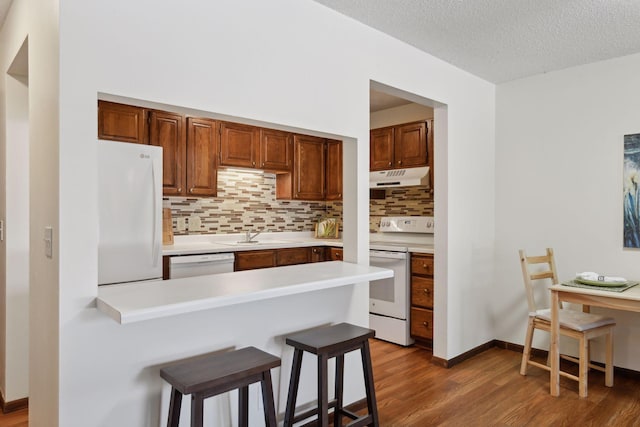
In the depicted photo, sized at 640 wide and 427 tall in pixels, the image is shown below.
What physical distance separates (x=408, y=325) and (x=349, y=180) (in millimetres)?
1837

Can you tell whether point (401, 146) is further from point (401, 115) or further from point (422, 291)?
point (422, 291)

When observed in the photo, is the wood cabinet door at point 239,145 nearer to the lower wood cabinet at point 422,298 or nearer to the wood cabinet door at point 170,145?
the wood cabinet door at point 170,145

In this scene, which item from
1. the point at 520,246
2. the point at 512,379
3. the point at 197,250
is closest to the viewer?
the point at 512,379

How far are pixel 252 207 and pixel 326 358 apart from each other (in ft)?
9.28

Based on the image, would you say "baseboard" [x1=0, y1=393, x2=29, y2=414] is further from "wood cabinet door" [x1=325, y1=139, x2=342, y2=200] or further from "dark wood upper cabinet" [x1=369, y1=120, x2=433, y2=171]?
"dark wood upper cabinet" [x1=369, y1=120, x2=433, y2=171]

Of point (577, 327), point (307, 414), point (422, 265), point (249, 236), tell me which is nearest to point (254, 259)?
point (249, 236)

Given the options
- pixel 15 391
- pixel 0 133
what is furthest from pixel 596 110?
pixel 15 391

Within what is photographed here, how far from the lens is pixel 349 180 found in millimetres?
2650

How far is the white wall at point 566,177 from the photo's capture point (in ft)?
10.6

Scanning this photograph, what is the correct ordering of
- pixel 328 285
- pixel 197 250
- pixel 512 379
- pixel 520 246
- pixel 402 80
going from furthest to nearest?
pixel 520 246
pixel 197 250
pixel 512 379
pixel 402 80
pixel 328 285

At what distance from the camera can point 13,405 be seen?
8.52 ft

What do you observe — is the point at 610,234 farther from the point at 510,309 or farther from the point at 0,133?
the point at 0,133

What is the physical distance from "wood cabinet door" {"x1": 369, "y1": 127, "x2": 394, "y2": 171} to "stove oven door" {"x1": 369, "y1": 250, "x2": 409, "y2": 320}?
94 centimetres

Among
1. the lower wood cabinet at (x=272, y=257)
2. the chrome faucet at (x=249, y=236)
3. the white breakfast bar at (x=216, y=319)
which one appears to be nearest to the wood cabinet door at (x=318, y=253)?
the lower wood cabinet at (x=272, y=257)
